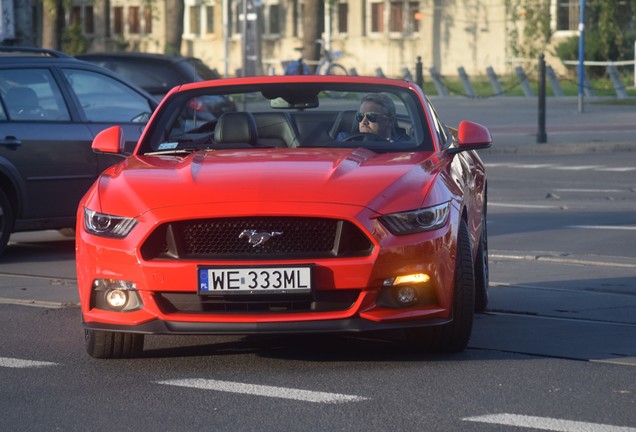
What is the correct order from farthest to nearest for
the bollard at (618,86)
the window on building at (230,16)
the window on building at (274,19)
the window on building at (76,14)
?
the window on building at (76,14) < the window on building at (230,16) < the window on building at (274,19) < the bollard at (618,86)

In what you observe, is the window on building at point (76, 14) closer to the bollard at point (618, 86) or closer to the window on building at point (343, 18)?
the window on building at point (343, 18)

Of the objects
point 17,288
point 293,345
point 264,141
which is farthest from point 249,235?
point 17,288

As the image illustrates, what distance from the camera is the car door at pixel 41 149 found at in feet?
39.4

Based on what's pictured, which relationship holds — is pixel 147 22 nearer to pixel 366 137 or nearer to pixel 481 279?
pixel 481 279

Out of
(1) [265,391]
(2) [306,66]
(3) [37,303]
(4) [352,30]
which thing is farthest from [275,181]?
(4) [352,30]

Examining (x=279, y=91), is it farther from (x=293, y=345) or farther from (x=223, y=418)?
(x=223, y=418)

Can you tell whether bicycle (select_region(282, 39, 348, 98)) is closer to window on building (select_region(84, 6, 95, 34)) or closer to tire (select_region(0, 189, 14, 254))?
window on building (select_region(84, 6, 95, 34))

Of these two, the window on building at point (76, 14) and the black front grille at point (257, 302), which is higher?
the window on building at point (76, 14)

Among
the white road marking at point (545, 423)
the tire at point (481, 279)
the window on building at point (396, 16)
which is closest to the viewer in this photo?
the white road marking at point (545, 423)

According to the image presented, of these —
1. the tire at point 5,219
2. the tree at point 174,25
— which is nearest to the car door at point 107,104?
the tire at point 5,219

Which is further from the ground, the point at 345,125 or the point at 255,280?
the point at 345,125

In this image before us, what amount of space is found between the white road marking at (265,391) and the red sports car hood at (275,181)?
82 centimetres

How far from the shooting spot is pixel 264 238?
7.04m

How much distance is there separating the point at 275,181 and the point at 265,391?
1.08m
